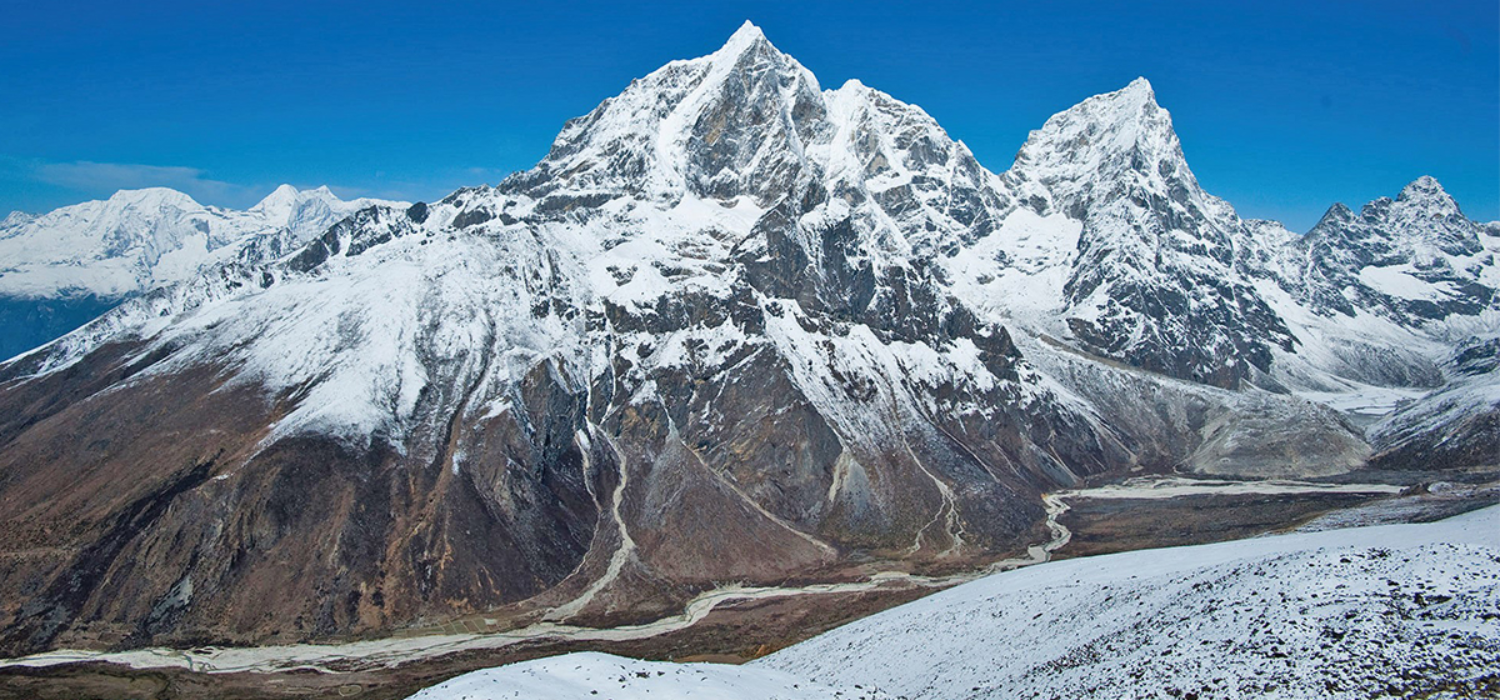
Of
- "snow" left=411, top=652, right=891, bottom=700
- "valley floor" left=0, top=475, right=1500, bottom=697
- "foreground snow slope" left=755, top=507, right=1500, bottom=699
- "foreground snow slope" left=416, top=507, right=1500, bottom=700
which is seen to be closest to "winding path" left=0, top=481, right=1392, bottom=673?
"valley floor" left=0, top=475, right=1500, bottom=697

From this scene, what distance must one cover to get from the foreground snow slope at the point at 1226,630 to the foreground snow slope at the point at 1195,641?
0.15 metres

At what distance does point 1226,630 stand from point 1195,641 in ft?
6.86

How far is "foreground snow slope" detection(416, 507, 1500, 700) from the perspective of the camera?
47.2 metres

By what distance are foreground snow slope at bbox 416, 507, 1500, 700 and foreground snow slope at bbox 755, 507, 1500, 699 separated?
15 cm

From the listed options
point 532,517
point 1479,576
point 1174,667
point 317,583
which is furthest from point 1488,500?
point 317,583

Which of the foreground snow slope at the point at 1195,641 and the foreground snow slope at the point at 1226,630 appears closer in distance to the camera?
the foreground snow slope at the point at 1226,630

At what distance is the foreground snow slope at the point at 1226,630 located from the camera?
4694cm

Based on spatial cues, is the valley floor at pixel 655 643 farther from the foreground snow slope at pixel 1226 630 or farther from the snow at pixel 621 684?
the snow at pixel 621 684

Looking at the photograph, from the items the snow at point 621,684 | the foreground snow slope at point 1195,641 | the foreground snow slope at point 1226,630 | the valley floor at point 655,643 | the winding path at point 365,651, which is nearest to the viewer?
the foreground snow slope at point 1226,630

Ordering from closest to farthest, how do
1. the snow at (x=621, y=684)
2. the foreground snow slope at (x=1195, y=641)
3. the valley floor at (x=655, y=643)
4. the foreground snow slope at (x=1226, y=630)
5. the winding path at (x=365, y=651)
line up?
1. the foreground snow slope at (x=1226, y=630)
2. the foreground snow slope at (x=1195, y=641)
3. the snow at (x=621, y=684)
4. the valley floor at (x=655, y=643)
5. the winding path at (x=365, y=651)

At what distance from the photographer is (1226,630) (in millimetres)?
56500

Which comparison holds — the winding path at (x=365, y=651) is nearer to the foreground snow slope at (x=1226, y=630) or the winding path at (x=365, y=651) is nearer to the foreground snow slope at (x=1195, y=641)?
the foreground snow slope at (x=1226, y=630)

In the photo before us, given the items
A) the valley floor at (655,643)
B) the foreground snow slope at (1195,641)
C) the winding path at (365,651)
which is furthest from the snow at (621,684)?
the winding path at (365,651)

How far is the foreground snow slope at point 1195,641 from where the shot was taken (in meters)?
47.2
